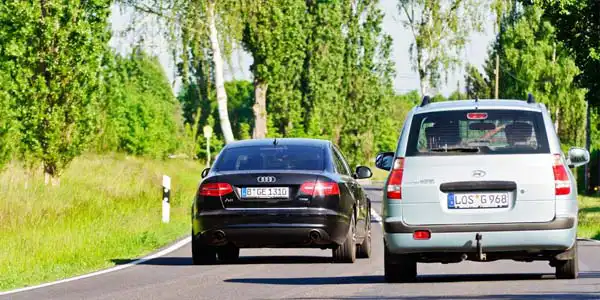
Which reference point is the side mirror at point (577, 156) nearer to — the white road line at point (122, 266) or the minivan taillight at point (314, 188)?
the minivan taillight at point (314, 188)

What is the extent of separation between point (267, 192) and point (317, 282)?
101 inches

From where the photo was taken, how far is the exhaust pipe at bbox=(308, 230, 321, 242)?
16797mm

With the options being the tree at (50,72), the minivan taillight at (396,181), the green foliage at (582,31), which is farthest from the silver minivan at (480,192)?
the tree at (50,72)

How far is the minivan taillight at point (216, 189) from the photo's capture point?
16.9m

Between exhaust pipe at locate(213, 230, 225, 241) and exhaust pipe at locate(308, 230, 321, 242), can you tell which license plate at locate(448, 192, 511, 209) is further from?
exhaust pipe at locate(213, 230, 225, 241)

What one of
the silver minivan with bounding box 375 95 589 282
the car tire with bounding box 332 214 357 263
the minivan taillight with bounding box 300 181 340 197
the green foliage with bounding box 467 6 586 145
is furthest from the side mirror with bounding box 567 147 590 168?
the green foliage with bounding box 467 6 586 145

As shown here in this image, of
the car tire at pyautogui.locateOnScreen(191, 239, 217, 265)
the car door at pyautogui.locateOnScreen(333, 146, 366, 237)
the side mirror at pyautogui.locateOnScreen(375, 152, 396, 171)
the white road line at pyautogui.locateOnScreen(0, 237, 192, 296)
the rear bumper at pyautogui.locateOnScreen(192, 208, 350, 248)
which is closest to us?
the white road line at pyautogui.locateOnScreen(0, 237, 192, 296)

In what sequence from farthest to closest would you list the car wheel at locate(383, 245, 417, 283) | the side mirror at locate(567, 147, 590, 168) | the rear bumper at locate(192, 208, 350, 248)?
the rear bumper at locate(192, 208, 350, 248) < the side mirror at locate(567, 147, 590, 168) < the car wheel at locate(383, 245, 417, 283)

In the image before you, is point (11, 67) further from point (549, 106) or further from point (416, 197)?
point (549, 106)

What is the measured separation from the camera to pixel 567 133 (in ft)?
261

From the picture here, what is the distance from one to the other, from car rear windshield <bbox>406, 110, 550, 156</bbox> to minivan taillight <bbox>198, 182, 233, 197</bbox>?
145 inches

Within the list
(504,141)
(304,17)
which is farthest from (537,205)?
(304,17)

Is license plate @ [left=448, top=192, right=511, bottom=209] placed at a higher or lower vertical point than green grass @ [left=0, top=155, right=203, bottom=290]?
higher

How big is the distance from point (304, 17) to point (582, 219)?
38.6 m
